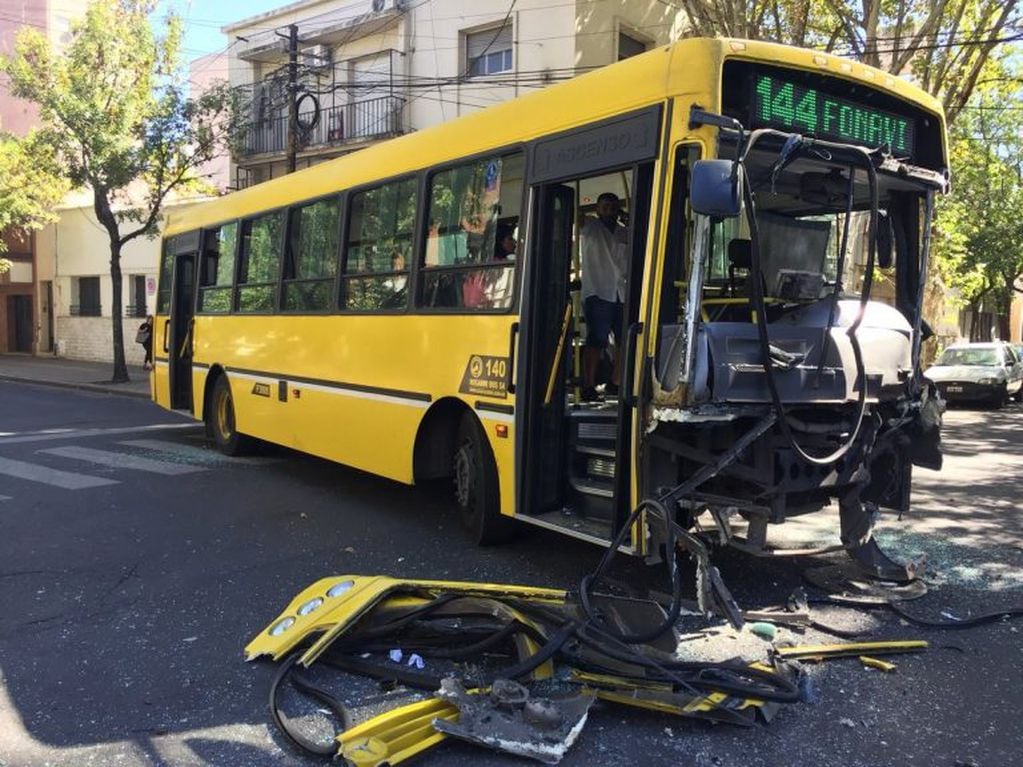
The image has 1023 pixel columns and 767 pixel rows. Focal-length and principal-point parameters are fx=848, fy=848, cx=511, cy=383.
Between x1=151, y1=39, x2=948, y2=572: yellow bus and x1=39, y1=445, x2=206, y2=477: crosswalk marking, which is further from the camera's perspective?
x1=39, y1=445, x2=206, y2=477: crosswalk marking

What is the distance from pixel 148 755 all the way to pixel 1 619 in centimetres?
213

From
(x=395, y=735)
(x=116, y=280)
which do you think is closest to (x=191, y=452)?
(x=395, y=735)

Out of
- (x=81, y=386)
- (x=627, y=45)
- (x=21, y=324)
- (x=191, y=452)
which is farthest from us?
(x=21, y=324)

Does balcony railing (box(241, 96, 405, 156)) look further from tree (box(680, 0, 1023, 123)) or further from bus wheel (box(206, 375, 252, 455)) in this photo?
bus wheel (box(206, 375, 252, 455))

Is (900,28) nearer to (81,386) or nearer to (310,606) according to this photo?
(310,606)

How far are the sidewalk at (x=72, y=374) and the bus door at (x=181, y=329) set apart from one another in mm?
7062

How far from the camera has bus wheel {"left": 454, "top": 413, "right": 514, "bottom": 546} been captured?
20.0 ft

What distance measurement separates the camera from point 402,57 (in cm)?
1934

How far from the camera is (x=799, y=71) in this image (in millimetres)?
4746

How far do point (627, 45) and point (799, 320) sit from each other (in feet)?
49.3

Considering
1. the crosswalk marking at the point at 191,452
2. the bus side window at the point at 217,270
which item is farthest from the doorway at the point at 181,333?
the bus side window at the point at 217,270

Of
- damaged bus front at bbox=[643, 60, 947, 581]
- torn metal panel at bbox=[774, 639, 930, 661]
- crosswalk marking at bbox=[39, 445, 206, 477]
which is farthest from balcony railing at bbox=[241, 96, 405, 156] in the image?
torn metal panel at bbox=[774, 639, 930, 661]

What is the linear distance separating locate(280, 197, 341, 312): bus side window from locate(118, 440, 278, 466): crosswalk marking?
238cm

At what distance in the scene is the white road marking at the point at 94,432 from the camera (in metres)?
11.7
